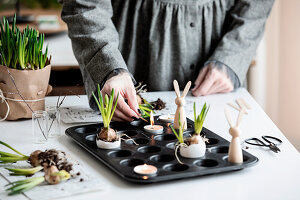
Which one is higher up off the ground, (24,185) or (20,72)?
(20,72)

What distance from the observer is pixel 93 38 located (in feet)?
6.20

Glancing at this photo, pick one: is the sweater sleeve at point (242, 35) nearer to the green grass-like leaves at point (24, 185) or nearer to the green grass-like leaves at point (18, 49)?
the green grass-like leaves at point (18, 49)

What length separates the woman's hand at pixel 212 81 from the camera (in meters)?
2.05

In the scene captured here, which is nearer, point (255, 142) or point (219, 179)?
point (219, 179)

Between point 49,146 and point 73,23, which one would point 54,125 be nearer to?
point 49,146

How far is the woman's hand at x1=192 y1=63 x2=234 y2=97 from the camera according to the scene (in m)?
2.05

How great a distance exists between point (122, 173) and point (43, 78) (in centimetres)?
68

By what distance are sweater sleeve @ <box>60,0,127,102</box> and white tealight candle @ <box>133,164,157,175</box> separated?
0.63m

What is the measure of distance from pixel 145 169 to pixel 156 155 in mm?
100


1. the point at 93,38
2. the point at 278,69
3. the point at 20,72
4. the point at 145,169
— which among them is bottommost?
the point at 278,69

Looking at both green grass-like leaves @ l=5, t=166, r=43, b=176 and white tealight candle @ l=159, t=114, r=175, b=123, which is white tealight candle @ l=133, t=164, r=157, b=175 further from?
white tealight candle @ l=159, t=114, r=175, b=123

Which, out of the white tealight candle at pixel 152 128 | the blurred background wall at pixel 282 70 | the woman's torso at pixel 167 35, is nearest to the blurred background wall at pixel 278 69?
the blurred background wall at pixel 282 70

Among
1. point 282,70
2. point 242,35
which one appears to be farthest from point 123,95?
point 282,70

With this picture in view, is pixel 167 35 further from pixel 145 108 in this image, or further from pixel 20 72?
pixel 20 72
